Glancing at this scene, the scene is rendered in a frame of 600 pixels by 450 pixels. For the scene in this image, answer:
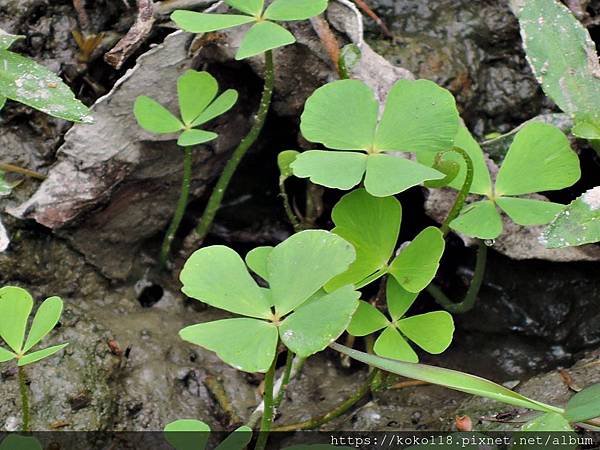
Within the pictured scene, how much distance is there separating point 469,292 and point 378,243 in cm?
31

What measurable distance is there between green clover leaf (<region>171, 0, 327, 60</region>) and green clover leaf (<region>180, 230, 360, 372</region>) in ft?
1.43

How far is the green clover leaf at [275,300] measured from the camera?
1.16 metres

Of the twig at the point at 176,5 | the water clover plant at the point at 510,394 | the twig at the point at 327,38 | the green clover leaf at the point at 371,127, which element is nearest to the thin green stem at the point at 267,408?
the water clover plant at the point at 510,394

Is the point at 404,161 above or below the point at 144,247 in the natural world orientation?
above

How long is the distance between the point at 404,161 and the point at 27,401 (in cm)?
88

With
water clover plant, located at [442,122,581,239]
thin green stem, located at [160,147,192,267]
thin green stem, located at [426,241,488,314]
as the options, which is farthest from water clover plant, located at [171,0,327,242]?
thin green stem, located at [426,241,488,314]

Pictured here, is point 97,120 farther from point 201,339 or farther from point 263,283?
point 201,339

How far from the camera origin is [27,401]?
1415 millimetres

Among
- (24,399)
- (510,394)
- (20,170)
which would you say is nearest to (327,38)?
(20,170)

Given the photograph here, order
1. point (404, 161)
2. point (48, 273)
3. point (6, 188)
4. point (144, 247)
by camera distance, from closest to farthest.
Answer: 1. point (404, 161)
2. point (6, 188)
3. point (48, 273)
4. point (144, 247)

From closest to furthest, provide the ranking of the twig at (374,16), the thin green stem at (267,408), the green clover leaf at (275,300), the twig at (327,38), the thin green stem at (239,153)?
the green clover leaf at (275,300)
the thin green stem at (267,408)
the thin green stem at (239,153)
the twig at (327,38)
the twig at (374,16)

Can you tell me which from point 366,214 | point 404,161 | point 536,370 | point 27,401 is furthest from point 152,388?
point 536,370

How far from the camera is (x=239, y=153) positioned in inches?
67.2

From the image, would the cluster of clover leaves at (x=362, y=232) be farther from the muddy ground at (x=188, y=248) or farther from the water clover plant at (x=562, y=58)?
the muddy ground at (x=188, y=248)
